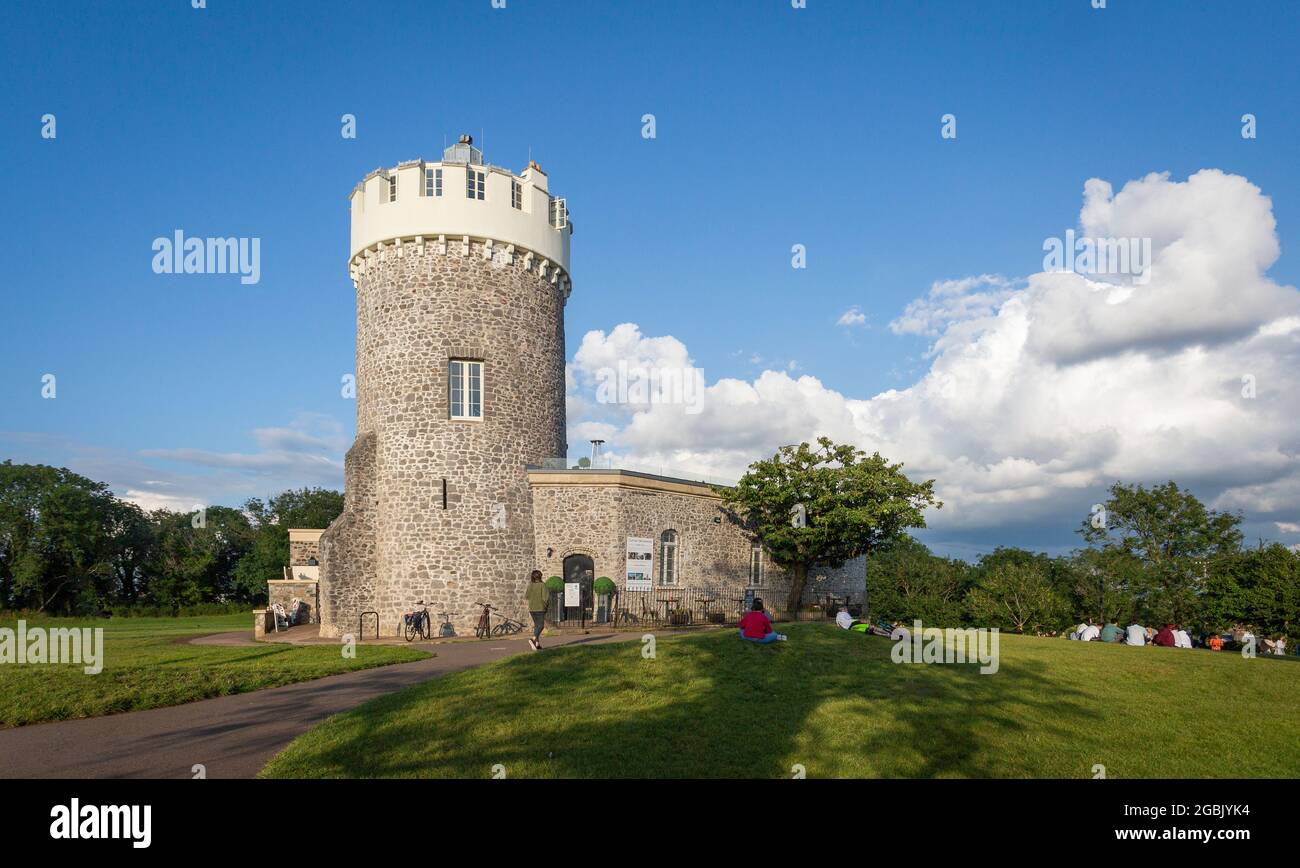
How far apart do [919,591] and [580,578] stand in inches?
1057

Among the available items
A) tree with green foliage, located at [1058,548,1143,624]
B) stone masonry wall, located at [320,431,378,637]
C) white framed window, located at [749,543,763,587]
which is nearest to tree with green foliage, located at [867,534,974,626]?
tree with green foliage, located at [1058,548,1143,624]

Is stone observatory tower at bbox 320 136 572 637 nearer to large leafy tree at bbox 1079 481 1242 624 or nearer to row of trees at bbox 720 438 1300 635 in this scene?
row of trees at bbox 720 438 1300 635

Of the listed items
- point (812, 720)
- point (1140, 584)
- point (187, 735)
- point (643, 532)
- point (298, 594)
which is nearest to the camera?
point (812, 720)

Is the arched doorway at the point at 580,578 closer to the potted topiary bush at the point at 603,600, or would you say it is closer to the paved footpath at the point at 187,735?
the potted topiary bush at the point at 603,600

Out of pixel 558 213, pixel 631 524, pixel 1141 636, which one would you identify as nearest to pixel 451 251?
pixel 558 213

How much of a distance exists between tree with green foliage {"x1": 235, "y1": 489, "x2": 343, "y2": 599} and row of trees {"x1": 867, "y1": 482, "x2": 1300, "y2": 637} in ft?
117

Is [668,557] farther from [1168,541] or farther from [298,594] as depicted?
[1168,541]

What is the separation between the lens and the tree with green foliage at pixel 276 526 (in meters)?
50.1

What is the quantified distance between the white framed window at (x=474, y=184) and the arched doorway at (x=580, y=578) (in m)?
11.5

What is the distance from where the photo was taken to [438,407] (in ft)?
70.9

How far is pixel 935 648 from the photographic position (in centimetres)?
1264
